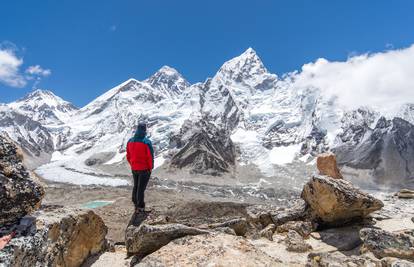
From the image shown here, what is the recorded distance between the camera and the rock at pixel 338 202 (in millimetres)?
10665

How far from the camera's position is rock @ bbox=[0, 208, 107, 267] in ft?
16.0

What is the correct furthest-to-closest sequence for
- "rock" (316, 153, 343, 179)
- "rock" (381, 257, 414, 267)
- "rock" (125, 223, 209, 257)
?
1. "rock" (316, 153, 343, 179)
2. "rock" (125, 223, 209, 257)
3. "rock" (381, 257, 414, 267)

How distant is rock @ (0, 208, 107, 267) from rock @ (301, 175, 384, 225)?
216 inches

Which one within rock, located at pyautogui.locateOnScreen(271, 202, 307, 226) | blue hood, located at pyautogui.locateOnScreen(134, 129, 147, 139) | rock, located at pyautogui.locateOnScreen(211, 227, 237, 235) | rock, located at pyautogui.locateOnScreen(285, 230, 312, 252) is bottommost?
rock, located at pyautogui.locateOnScreen(285, 230, 312, 252)

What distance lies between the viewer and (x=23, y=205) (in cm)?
532

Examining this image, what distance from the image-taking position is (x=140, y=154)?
42.1 ft

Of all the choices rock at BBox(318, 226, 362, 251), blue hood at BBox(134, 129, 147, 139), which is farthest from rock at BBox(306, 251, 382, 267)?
blue hood at BBox(134, 129, 147, 139)

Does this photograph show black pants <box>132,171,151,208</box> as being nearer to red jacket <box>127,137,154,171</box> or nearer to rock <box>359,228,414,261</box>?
red jacket <box>127,137,154,171</box>

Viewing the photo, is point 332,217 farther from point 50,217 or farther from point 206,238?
point 50,217

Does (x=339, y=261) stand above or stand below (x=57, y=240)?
below

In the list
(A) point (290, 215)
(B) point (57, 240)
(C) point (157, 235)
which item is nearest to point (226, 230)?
(C) point (157, 235)

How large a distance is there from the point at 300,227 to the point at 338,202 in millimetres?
1123

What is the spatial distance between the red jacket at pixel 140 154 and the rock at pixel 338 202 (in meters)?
4.76

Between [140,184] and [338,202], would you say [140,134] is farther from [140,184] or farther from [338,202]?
[338,202]
